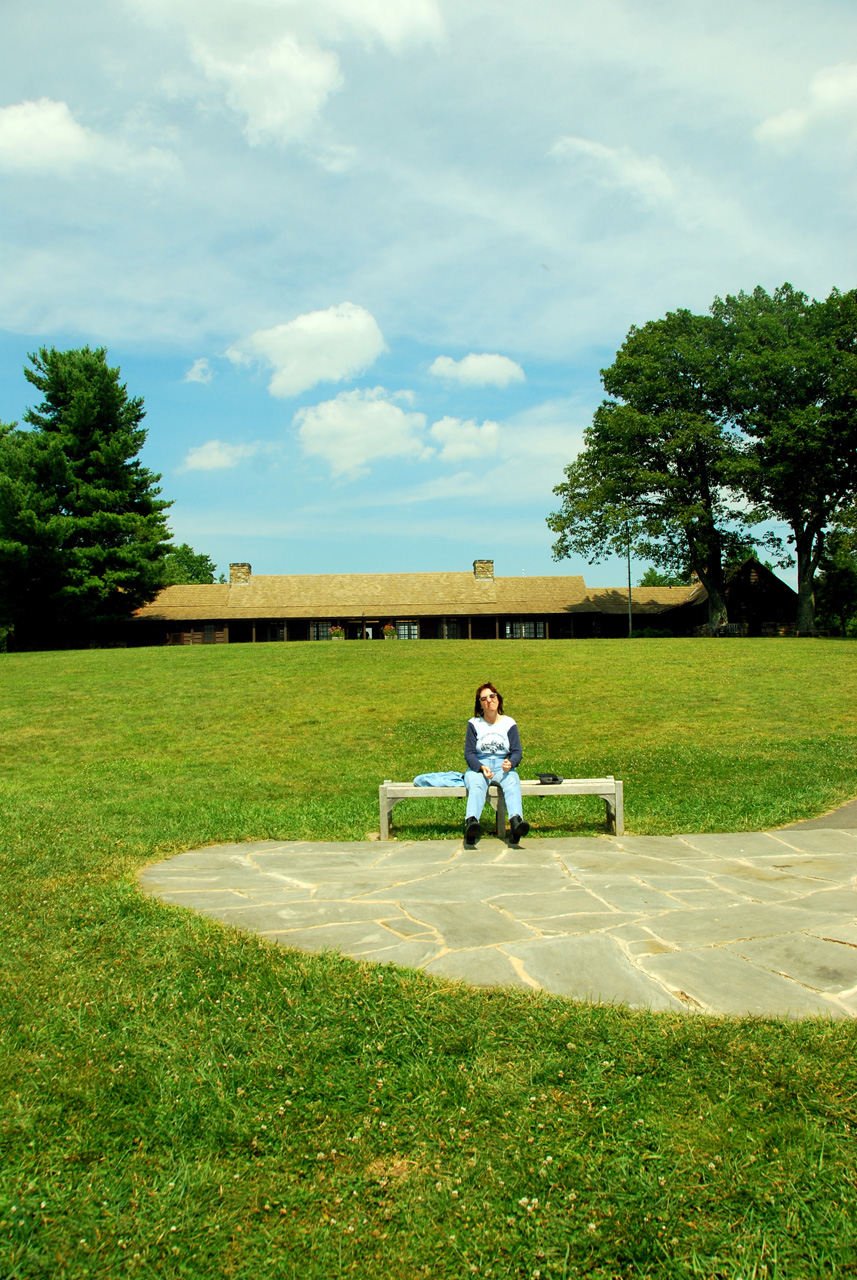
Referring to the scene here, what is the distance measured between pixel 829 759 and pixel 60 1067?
10.8 meters

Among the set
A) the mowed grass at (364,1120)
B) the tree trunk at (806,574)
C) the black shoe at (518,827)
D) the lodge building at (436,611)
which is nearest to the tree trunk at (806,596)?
the tree trunk at (806,574)

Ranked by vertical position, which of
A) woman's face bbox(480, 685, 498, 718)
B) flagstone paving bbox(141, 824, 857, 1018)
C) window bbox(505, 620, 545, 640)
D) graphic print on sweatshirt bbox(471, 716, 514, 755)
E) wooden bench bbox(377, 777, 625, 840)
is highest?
window bbox(505, 620, 545, 640)

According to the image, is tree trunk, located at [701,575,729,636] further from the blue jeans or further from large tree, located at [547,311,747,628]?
the blue jeans

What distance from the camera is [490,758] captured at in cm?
762

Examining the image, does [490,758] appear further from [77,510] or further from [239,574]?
[239,574]

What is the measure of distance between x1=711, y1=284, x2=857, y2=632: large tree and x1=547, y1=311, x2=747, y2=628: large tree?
1.31 metres

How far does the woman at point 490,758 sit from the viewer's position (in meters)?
7.11

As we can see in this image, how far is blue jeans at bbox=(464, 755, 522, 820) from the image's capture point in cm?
710

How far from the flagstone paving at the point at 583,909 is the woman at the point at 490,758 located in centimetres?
33

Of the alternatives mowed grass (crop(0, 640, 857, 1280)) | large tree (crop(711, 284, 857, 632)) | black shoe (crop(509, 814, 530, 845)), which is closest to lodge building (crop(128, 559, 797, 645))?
large tree (crop(711, 284, 857, 632))

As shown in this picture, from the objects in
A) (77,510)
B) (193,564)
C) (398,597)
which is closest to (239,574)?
(398,597)

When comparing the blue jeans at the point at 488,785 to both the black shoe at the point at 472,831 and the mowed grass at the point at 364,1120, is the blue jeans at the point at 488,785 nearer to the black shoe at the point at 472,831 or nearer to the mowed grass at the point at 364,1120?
A: the black shoe at the point at 472,831

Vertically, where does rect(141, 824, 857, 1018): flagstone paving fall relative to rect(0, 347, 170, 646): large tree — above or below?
below

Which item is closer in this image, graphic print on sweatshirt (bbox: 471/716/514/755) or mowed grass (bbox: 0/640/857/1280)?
mowed grass (bbox: 0/640/857/1280)
